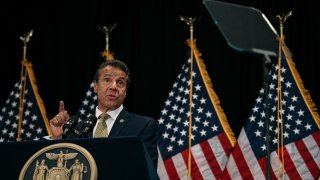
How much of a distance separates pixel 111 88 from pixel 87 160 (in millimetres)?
996

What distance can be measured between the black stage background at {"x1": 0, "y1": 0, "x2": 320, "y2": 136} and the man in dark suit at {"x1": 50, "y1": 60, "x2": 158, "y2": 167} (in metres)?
2.88

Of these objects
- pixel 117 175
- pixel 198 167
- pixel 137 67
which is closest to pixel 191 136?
pixel 198 167

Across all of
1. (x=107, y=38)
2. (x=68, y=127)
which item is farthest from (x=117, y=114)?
(x=107, y=38)

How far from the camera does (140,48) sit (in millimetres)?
5992

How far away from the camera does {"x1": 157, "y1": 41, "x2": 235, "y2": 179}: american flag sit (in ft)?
15.8

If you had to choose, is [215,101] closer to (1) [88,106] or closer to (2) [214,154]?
(2) [214,154]

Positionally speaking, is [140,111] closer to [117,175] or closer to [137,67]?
[137,67]

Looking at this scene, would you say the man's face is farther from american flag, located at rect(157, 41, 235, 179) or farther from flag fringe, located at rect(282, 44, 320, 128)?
flag fringe, located at rect(282, 44, 320, 128)

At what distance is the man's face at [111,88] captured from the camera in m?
2.73

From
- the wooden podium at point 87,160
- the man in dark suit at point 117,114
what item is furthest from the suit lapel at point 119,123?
the wooden podium at point 87,160

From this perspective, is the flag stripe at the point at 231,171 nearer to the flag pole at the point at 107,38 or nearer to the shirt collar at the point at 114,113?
the flag pole at the point at 107,38

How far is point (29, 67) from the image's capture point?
19.0ft

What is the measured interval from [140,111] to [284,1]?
2.03 metres

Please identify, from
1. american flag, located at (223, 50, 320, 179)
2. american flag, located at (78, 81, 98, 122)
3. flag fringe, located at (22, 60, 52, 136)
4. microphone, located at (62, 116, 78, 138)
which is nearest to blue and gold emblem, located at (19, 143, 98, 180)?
microphone, located at (62, 116, 78, 138)
